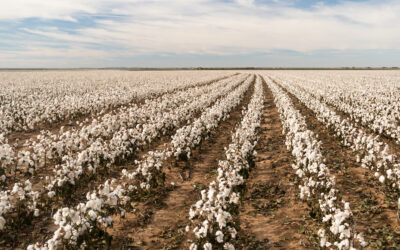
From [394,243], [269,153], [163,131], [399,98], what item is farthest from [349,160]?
[399,98]

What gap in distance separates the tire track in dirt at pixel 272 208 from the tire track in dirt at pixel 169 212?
1601mm

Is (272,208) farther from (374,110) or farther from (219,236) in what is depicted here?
(374,110)

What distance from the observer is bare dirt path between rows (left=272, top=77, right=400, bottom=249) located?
6.25 m

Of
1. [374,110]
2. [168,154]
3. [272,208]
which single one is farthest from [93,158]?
[374,110]

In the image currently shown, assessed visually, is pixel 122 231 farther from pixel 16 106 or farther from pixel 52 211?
pixel 16 106

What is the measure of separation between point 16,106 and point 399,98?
3629cm

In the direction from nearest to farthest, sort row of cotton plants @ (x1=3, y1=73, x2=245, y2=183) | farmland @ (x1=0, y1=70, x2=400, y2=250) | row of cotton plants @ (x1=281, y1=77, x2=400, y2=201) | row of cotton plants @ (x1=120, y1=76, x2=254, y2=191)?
1. farmland @ (x1=0, y1=70, x2=400, y2=250)
2. row of cotton plants @ (x1=281, y1=77, x2=400, y2=201)
3. row of cotton plants @ (x1=120, y1=76, x2=254, y2=191)
4. row of cotton plants @ (x1=3, y1=73, x2=245, y2=183)

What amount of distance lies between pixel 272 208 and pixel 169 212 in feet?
9.91

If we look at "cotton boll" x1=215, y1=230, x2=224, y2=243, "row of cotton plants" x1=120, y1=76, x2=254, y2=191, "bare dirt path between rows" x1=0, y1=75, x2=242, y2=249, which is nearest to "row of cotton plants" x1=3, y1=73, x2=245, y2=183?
"bare dirt path between rows" x1=0, y1=75, x2=242, y2=249

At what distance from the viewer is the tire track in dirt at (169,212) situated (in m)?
6.25

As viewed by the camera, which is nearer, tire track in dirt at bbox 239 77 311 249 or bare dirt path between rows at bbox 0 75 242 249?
tire track in dirt at bbox 239 77 311 249

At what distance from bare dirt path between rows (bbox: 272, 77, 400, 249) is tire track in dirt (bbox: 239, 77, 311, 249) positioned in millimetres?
1454

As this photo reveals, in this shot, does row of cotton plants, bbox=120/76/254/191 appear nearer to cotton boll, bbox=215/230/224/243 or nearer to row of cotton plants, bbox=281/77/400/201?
cotton boll, bbox=215/230/224/243

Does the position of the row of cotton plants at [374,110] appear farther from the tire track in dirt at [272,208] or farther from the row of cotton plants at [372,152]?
the tire track in dirt at [272,208]
